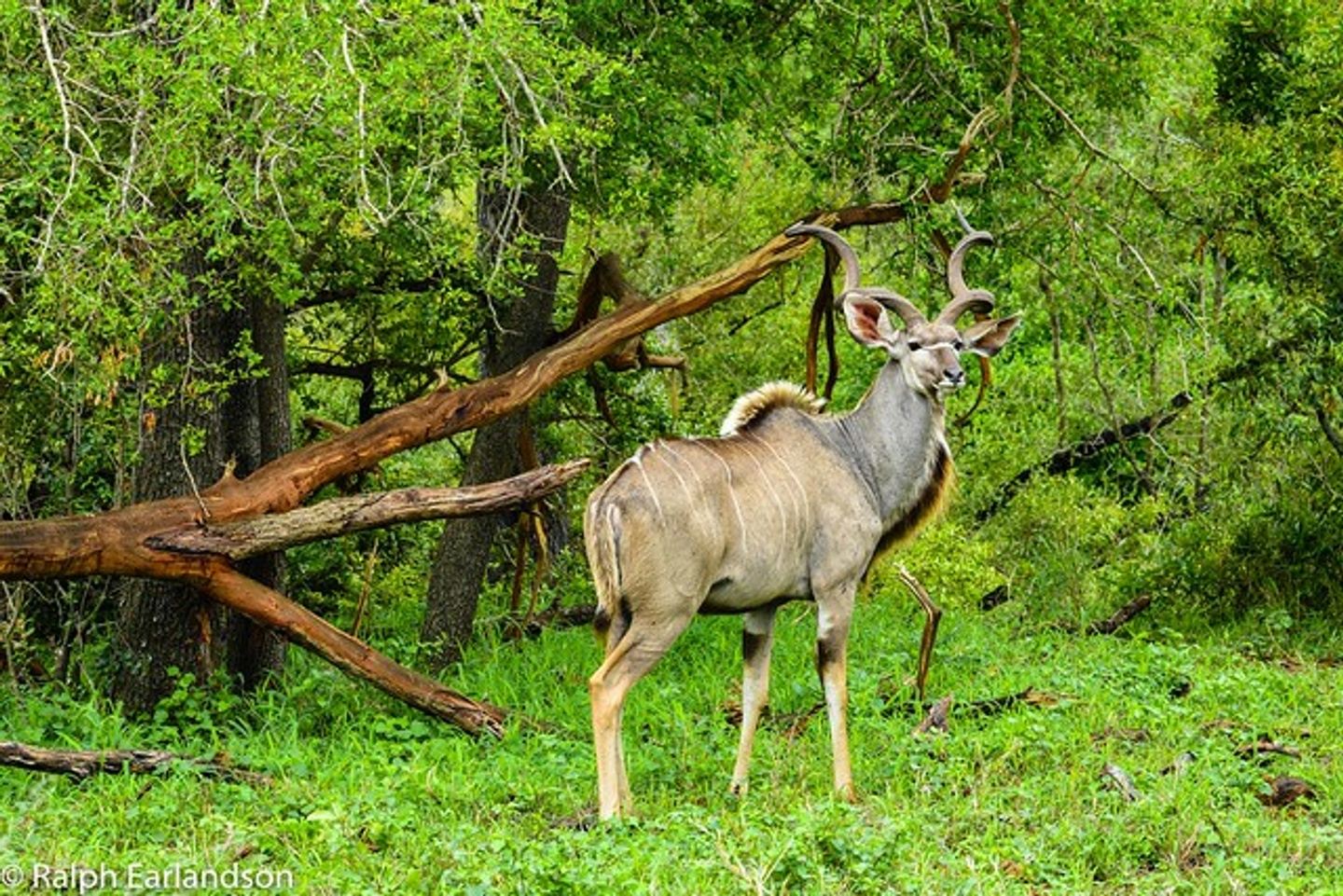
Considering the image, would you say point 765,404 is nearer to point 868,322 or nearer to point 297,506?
point 868,322

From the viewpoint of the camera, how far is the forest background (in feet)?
21.3

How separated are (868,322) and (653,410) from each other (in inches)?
120

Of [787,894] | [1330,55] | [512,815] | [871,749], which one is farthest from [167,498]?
[1330,55]

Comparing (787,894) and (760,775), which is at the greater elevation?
(787,894)

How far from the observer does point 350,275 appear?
9.80 metres

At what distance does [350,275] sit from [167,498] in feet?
6.74

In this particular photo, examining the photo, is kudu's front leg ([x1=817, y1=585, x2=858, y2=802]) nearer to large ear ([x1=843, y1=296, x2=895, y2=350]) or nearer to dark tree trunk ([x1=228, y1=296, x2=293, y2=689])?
large ear ([x1=843, y1=296, x2=895, y2=350])

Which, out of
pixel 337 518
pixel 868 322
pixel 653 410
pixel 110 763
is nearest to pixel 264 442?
pixel 337 518

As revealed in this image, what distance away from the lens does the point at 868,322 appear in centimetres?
Result: 803

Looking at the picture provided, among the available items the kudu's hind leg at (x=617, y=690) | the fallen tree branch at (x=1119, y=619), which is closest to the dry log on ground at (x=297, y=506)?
the kudu's hind leg at (x=617, y=690)

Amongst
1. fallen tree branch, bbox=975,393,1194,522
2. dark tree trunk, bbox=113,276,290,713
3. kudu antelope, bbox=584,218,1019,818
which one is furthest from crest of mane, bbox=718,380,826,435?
fallen tree branch, bbox=975,393,1194,522

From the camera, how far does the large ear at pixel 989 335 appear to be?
8.09 meters

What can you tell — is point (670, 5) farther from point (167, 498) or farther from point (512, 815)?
point (512, 815)

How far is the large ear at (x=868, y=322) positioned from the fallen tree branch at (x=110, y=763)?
2.91 m
